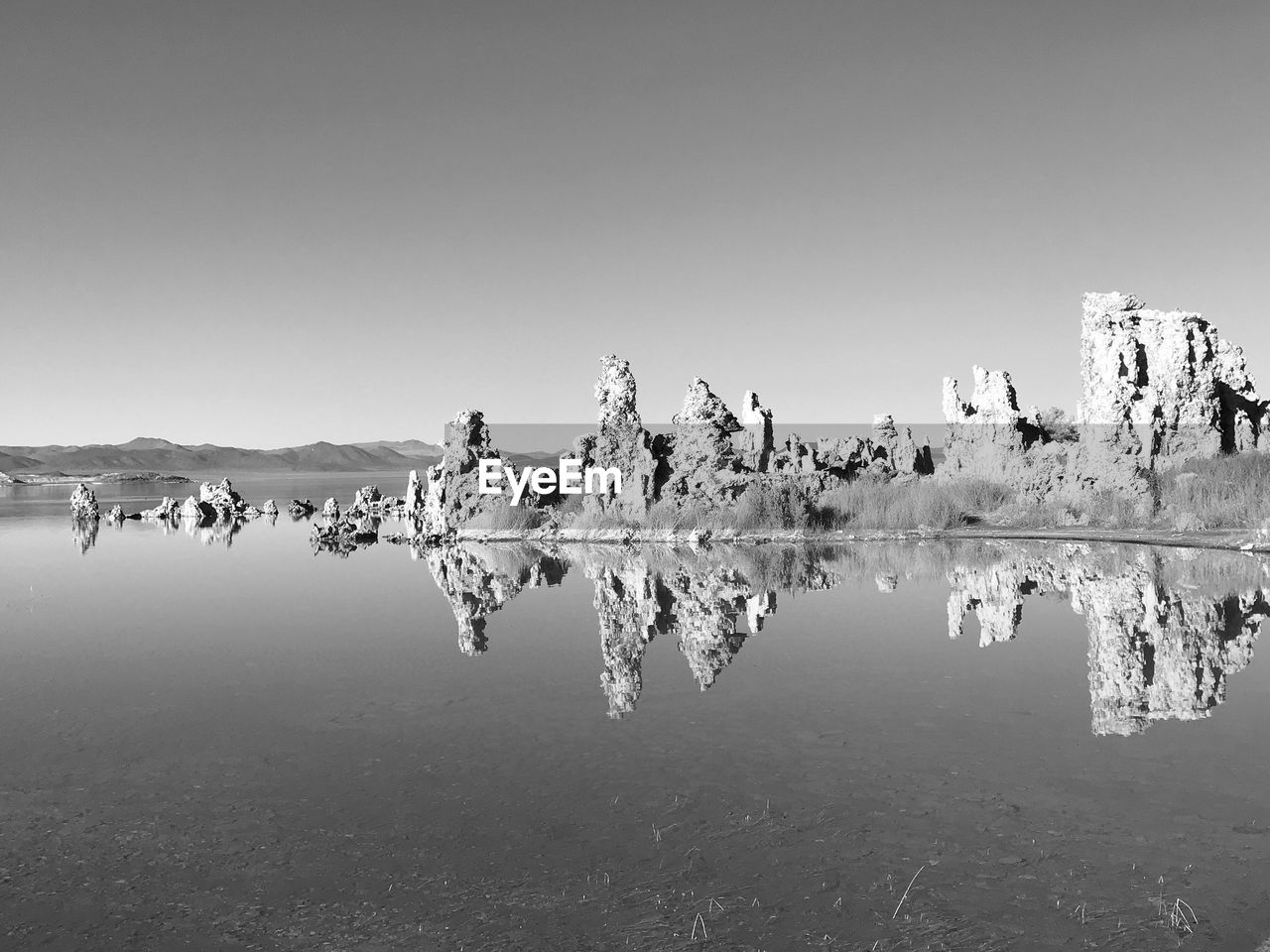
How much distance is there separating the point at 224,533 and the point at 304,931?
24.8m

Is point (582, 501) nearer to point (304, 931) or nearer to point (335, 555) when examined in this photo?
point (335, 555)

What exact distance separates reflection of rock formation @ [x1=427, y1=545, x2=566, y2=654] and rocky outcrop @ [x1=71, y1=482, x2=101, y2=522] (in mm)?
17539

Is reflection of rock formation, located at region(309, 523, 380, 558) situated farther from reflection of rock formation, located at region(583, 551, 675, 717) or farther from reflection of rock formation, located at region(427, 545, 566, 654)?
reflection of rock formation, located at region(583, 551, 675, 717)

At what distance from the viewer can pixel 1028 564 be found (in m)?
16.5

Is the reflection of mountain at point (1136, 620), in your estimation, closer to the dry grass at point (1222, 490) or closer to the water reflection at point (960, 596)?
Result: the water reflection at point (960, 596)

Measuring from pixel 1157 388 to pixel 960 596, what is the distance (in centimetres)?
1623

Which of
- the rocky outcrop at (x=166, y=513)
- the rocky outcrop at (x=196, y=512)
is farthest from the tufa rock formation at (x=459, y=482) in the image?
the rocky outcrop at (x=166, y=513)

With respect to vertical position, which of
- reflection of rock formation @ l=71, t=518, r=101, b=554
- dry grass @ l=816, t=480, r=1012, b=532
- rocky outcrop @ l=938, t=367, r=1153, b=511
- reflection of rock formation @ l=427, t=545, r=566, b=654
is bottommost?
reflection of rock formation @ l=71, t=518, r=101, b=554

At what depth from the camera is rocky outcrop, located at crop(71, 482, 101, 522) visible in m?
33.4

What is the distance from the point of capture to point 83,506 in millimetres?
33969

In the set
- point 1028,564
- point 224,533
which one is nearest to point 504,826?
point 1028,564

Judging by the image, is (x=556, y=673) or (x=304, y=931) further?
(x=556, y=673)

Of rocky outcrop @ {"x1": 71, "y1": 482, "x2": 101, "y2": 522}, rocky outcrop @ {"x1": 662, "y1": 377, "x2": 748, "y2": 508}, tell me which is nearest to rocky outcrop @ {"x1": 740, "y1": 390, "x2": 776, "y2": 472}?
rocky outcrop @ {"x1": 662, "y1": 377, "x2": 748, "y2": 508}

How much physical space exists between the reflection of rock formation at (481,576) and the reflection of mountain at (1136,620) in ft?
17.7
